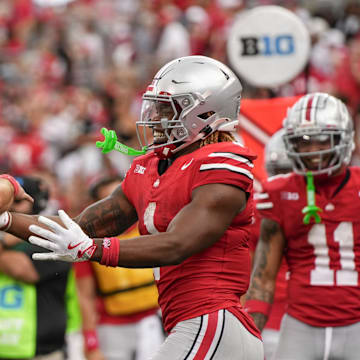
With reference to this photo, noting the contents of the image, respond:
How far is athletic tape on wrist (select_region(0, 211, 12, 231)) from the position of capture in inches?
138

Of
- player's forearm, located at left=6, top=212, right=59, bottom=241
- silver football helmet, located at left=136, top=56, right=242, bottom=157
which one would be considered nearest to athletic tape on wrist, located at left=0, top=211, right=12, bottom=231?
player's forearm, located at left=6, top=212, right=59, bottom=241

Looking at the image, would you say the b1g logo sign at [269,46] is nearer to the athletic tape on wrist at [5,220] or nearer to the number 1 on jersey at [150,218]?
the number 1 on jersey at [150,218]

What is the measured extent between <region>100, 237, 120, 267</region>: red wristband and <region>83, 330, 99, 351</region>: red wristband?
343 cm

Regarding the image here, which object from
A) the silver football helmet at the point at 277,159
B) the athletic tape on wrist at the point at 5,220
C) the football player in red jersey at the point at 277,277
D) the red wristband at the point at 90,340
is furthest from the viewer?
the red wristband at the point at 90,340

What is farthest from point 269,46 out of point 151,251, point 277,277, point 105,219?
point 151,251

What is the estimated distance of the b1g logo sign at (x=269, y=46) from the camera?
22.0 feet

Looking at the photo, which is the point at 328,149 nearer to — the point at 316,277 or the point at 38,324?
the point at 316,277

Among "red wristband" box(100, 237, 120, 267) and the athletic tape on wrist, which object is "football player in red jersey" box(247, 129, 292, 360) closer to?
the athletic tape on wrist

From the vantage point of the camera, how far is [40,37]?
56.4ft

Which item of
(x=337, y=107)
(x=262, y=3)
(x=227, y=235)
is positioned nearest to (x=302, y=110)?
(x=337, y=107)

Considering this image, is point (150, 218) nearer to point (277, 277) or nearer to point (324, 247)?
point (324, 247)

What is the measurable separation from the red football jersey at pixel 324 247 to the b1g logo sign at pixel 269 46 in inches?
91.1

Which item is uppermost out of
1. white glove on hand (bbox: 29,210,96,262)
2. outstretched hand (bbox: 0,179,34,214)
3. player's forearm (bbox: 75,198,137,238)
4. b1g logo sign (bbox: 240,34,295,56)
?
b1g logo sign (bbox: 240,34,295,56)

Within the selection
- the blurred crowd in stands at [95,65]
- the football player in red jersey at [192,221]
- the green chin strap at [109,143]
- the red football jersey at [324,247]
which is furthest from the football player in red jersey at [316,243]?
the blurred crowd in stands at [95,65]
